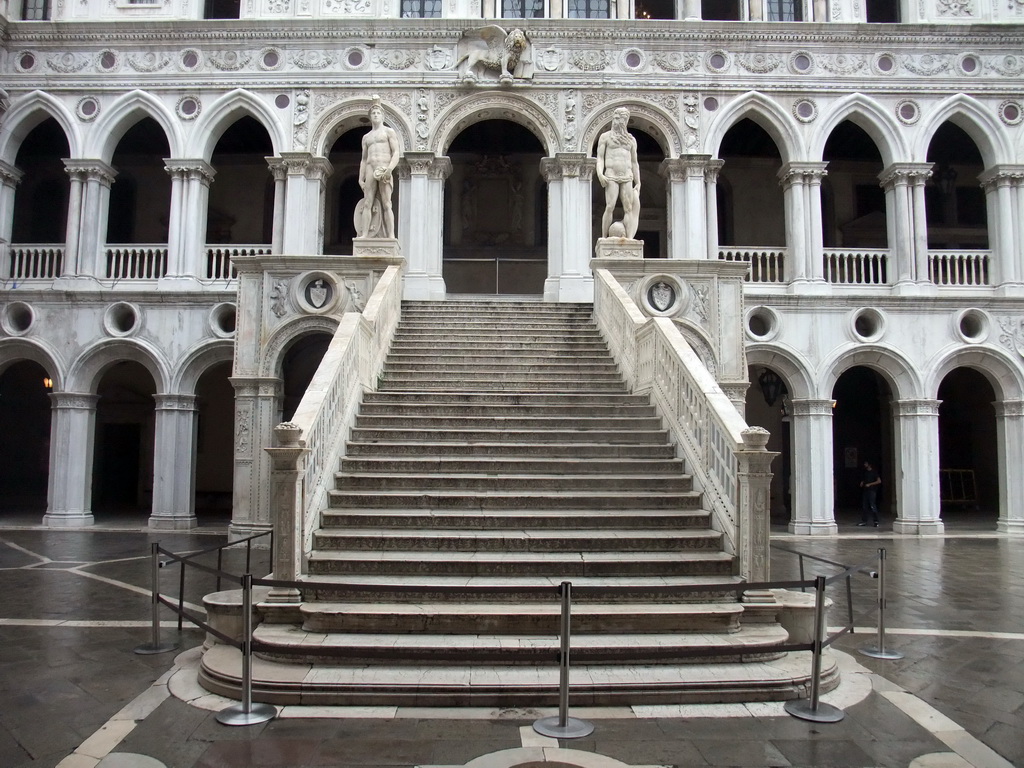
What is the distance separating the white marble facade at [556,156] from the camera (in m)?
18.4

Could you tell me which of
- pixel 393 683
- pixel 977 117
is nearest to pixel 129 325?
pixel 393 683

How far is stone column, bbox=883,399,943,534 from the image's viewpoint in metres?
17.9

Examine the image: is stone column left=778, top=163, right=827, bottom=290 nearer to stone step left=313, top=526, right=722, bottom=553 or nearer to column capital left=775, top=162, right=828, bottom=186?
column capital left=775, top=162, right=828, bottom=186

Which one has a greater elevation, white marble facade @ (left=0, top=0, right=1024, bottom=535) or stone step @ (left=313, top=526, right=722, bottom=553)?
white marble facade @ (left=0, top=0, right=1024, bottom=535)

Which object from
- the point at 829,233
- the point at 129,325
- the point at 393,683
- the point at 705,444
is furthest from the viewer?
the point at 829,233

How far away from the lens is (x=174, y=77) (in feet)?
63.0

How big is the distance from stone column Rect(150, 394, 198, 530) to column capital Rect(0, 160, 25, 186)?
6694 mm

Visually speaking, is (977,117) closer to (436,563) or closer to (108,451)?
(436,563)

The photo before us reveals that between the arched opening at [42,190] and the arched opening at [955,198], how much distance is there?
77.0ft

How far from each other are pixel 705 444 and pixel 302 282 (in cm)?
891

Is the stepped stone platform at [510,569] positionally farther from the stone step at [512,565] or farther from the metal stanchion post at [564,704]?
the metal stanchion post at [564,704]

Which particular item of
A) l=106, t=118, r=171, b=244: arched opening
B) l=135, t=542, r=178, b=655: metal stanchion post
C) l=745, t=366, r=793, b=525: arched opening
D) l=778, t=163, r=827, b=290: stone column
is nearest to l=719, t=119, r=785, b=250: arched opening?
l=778, t=163, r=827, b=290: stone column

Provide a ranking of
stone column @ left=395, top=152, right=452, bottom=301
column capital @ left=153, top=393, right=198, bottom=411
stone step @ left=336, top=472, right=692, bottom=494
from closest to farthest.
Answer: stone step @ left=336, top=472, right=692, bottom=494, column capital @ left=153, top=393, right=198, bottom=411, stone column @ left=395, top=152, right=452, bottom=301

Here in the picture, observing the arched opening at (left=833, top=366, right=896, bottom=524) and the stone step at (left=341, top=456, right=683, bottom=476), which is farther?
the arched opening at (left=833, top=366, right=896, bottom=524)
